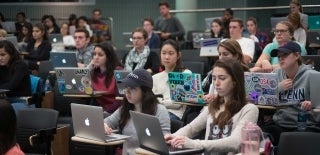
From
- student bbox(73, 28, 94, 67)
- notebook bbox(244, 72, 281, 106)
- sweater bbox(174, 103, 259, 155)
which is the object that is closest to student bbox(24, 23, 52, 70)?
student bbox(73, 28, 94, 67)

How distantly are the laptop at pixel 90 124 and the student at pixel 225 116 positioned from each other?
2.08 ft

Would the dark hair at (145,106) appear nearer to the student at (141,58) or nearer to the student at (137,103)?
the student at (137,103)

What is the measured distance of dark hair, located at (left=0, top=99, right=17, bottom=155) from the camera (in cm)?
332

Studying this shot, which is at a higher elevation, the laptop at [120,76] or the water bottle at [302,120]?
the laptop at [120,76]

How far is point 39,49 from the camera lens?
436 inches

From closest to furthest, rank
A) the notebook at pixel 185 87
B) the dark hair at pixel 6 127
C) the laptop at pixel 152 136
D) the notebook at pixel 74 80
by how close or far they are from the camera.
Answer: the dark hair at pixel 6 127 → the laptop at pixel 152 136 → the notebook at pixel 185 87 → the notebook at pixel 74 80

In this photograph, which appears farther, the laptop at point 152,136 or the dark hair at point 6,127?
the laptop at point 152,136

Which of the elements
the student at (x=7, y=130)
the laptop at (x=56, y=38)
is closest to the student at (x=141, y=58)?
the laptop at (x=56, y=38)

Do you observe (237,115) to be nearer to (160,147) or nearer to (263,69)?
(160,147)

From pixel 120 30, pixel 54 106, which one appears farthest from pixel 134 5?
pixel 54 106

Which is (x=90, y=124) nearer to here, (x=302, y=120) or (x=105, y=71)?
(x=302, y=120)

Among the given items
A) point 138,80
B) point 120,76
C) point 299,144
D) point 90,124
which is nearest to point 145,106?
point 138,80

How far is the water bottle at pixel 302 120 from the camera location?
19.1 ft

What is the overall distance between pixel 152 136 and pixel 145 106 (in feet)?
2.64
